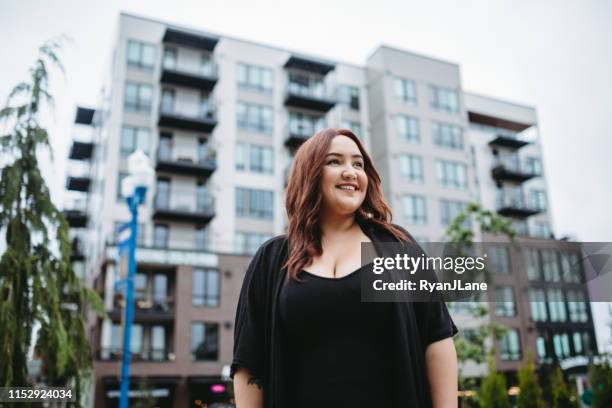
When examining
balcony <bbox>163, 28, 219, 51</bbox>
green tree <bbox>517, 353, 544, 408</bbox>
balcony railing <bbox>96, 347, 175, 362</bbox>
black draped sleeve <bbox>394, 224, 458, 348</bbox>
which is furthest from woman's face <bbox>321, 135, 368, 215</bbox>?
balcony <bbox>163, 28, 219, 51</bbox>

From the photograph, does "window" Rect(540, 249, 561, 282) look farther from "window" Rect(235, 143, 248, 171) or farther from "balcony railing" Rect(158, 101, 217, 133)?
"window" Rect(235, 143, 248, 171)

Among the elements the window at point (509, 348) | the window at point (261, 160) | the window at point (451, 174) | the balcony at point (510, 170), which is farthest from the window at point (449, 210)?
the window at point (261, 160)

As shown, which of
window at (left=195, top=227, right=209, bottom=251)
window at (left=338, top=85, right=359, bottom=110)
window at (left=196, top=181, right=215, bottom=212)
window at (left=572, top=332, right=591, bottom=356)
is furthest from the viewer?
window at (left=338, top=85, right=359, bottom=110)

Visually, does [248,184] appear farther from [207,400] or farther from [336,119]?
[207,400]

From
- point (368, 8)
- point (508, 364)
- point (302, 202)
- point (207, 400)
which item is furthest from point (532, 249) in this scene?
point (508, 364)

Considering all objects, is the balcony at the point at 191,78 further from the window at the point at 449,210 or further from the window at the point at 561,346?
the window at the point at 561,346

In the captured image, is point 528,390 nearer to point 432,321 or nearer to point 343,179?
point 432,321

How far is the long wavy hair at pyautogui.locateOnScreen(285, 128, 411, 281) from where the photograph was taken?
2141 millimetres

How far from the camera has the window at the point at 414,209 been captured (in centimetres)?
3675

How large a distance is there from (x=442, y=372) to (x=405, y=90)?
3838 cm

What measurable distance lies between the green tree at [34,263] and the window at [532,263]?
5.16 m

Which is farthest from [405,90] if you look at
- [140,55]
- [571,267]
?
[571,267]

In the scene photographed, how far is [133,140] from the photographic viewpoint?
3253 centimetres

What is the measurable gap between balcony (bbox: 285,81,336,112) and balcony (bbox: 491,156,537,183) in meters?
13.8
